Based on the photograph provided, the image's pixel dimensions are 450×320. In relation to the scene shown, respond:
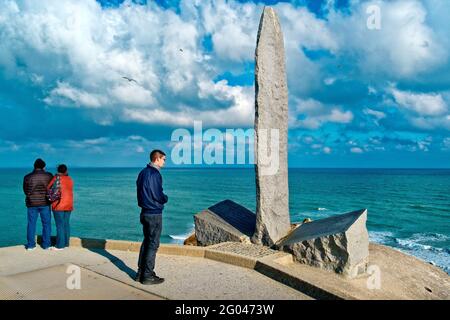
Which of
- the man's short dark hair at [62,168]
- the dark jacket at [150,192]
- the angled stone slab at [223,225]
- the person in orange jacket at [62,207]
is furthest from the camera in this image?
the angled stone slab at [223,225]

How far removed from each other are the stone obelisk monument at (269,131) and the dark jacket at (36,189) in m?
4.70

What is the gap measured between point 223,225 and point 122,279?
367 centimetres

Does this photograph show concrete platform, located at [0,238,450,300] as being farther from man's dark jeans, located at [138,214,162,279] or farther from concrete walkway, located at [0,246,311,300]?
man's dark jeans, located at [138,214,162,279]

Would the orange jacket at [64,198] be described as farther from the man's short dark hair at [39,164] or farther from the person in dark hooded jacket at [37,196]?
the man's short dark hair at [39,164]

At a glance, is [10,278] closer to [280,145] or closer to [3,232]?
[280,145]

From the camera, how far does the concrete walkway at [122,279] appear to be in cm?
548

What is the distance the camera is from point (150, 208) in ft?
19.1

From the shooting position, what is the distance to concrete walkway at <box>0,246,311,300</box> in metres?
5.48

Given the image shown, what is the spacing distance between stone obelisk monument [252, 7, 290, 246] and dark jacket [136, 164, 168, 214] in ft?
10.8

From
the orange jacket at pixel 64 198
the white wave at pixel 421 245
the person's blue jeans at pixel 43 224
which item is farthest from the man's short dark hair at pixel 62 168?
the white wave at pixel 421 245

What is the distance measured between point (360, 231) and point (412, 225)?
22.1 m

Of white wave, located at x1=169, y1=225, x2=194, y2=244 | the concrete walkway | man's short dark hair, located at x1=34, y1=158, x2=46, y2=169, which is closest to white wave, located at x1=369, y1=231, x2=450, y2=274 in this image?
white wave, located at x1=169, y1=225, x2=194, y2=244

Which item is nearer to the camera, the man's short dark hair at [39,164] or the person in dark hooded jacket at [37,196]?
the person in dark hooded jacket at [37,196]
